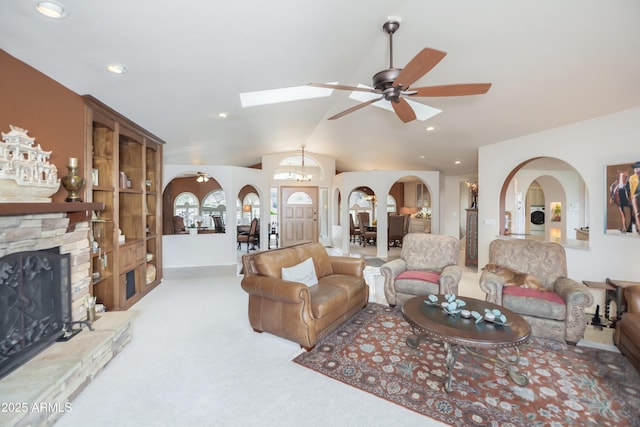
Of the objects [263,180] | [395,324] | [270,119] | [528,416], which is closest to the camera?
[528,416]

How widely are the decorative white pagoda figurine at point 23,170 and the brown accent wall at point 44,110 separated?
108 mm

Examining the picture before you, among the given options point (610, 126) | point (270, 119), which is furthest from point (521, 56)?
point (270, 119)

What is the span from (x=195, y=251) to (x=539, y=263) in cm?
605

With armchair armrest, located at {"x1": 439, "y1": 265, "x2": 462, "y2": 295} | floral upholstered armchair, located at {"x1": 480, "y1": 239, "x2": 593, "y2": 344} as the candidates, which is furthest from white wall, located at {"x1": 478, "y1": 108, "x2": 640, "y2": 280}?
armchair armrest, located at {"x1": 439, "y1": 265, "x2": 462, "y2": 295}

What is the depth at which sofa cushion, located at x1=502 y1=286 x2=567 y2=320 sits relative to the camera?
2750 millimetres

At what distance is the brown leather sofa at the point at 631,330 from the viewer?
2273mm

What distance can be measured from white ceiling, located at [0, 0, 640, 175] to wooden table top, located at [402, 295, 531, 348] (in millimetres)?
2531

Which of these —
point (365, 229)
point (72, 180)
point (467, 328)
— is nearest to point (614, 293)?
point (467, 328)

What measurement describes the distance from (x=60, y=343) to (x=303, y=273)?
217cm

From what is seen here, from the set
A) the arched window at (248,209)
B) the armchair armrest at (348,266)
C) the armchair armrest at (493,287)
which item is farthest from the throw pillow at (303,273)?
the arched window at (248,209)

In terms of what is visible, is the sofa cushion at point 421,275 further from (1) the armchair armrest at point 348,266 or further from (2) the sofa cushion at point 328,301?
(2) the sofa cushion at point 328,301

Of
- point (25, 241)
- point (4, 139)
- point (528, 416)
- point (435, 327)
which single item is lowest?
point (528, 416)

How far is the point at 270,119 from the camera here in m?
5.16

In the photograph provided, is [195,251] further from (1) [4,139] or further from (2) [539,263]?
(2) [539,263]
